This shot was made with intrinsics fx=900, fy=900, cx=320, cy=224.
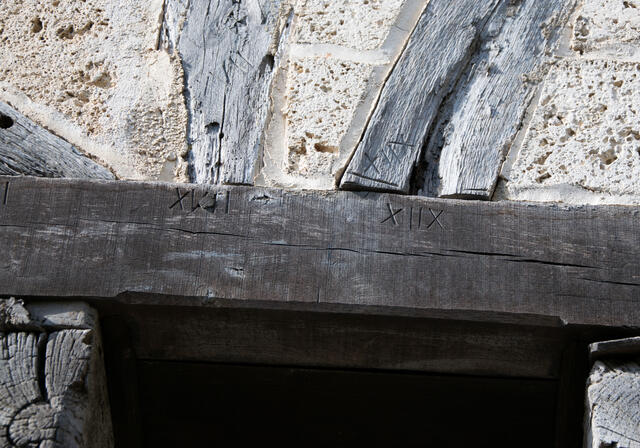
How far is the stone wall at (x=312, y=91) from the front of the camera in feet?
6.70

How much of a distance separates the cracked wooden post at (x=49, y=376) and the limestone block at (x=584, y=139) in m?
0.97

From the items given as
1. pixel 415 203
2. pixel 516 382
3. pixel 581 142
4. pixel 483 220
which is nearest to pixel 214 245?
pixel 415 203

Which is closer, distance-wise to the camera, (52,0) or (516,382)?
(516,382)

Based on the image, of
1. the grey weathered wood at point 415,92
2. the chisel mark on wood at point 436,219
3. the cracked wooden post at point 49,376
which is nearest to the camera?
the cracked wooden post at point 49,376

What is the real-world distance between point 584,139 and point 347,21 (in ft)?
2.13

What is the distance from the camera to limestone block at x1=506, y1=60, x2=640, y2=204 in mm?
1997

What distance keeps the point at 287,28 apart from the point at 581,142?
2.53 feet

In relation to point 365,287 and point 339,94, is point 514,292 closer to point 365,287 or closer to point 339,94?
point 365,287

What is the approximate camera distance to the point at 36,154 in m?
2.08

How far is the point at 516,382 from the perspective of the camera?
6.54 feet

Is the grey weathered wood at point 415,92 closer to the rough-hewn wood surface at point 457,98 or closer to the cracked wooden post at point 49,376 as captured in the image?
the rough-hewn wood surface at point 457,98

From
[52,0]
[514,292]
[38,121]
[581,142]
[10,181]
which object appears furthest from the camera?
[52,0]

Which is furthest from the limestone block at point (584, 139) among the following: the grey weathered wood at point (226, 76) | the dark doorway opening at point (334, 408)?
the grey weathered wood at point (226, 76)

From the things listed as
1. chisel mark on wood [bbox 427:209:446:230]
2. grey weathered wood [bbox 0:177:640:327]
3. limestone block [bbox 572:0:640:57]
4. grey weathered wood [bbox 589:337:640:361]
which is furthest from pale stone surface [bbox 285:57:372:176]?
grey weathered wood [bbox 589:337:640:361]
